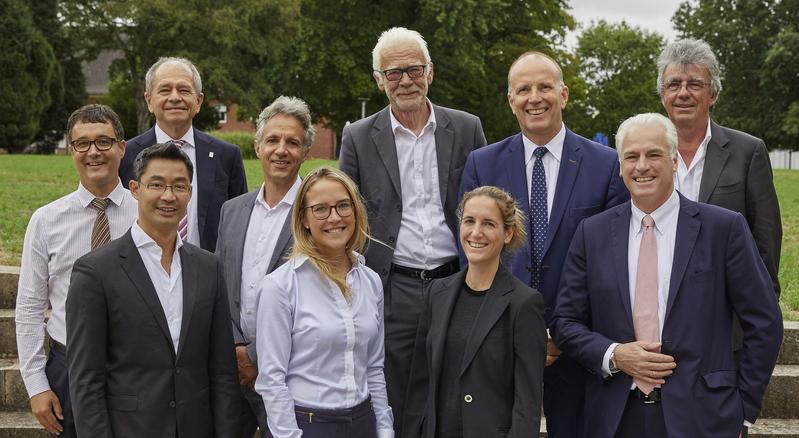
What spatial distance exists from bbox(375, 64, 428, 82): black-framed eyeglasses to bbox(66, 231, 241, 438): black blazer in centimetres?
162

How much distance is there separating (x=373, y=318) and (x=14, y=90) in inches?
1431

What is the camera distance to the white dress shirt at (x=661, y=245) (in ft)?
→ 11.7

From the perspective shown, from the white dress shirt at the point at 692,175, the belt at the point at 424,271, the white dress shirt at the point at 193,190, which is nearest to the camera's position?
the white dress shirt at the point at 692,175

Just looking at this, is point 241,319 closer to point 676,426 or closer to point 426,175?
point 426,175

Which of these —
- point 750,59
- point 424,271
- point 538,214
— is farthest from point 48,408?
point 750,59

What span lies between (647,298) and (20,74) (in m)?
37.4

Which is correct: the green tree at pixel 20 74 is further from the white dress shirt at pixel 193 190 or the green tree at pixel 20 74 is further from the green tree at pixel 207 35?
the white dress shirt at pixel 193 190

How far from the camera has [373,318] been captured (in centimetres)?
378

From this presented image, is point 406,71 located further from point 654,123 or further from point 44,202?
point 44,202

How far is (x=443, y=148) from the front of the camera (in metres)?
4.66

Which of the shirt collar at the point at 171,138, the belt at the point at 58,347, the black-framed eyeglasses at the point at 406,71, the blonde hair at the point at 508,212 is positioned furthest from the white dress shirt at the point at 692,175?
the belt at the point at 58,347

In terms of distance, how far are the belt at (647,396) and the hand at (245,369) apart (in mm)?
1785

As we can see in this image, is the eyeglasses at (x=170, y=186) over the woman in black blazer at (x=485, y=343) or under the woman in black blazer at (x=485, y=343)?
over

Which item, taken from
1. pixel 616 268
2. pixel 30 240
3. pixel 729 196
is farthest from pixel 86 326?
pixel 729 196
